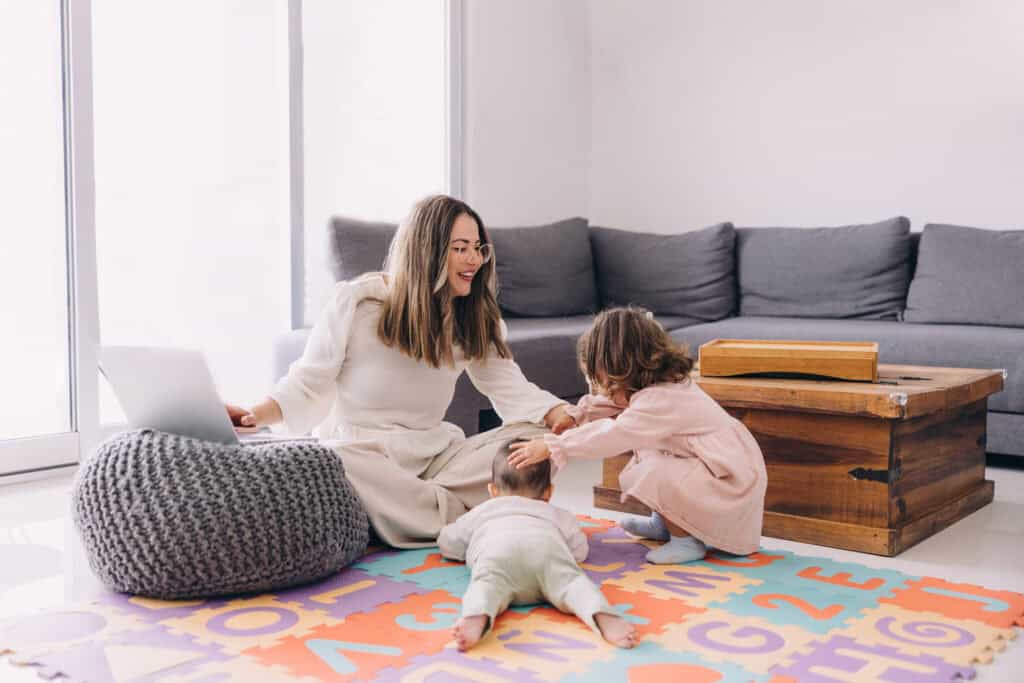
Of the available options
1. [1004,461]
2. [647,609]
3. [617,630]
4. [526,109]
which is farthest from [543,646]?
[526,109]

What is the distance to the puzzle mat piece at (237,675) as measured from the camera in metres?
1.55

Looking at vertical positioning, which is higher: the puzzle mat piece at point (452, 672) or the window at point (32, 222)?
the window at point (32, 222)

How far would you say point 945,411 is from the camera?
258 cm

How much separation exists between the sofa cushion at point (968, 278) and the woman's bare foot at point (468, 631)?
2.83m

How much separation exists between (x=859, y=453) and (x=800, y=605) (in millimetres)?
573

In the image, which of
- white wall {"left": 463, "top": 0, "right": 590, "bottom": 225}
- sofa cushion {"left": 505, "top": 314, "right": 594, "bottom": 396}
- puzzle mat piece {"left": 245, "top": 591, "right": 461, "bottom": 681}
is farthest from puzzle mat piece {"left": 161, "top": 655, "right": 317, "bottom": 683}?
white wall {"left": 463, "top": 0, "right": 590, "bottom": 225}

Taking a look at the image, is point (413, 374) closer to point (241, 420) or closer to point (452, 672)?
point (241, 420)

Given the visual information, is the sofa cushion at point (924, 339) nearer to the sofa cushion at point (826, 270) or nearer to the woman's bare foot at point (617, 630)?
the sofa cushion at point (826, 270)

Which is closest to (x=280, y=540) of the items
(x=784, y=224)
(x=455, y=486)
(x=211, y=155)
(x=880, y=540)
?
(x=455, y=486)

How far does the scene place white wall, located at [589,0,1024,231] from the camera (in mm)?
4238

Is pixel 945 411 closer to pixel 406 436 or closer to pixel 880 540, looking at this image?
pixel 880 540

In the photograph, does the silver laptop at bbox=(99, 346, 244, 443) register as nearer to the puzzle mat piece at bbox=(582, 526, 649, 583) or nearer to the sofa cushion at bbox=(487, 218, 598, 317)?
the puzzle mat piece at bbox=(582, 526, 649, 583)

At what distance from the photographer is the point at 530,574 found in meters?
1.89

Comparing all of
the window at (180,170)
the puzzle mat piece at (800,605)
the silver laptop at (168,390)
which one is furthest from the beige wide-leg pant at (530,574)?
the window at (180,170)
